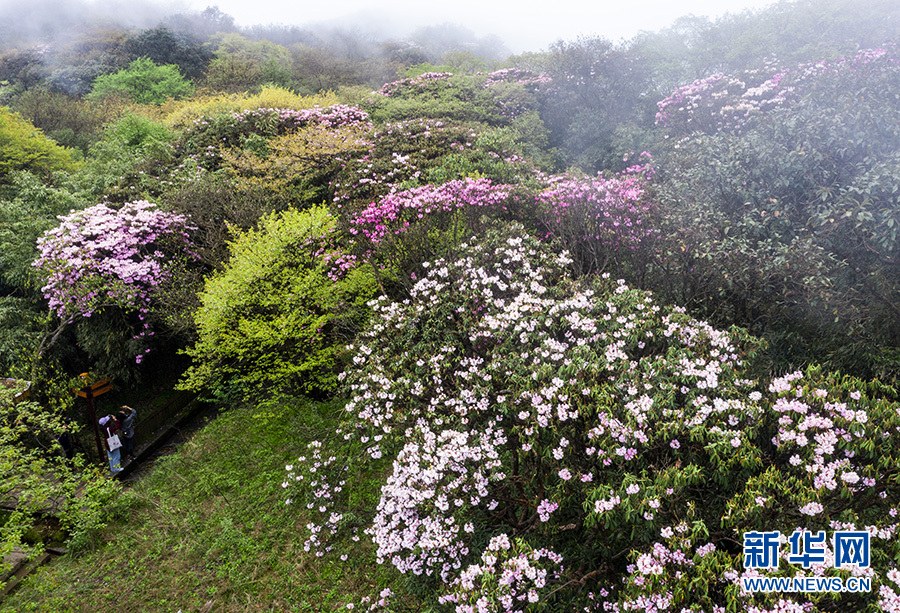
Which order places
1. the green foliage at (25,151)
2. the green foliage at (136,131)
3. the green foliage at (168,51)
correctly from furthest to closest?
the green foliage at (168,51) < the green foliage at (136,131) < the green foliage at (25,151)

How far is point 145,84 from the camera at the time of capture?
3306 centimetres

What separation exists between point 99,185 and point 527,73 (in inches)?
703

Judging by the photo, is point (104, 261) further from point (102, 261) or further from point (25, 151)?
point (25, 151)

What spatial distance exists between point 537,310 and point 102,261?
1186 centimetres

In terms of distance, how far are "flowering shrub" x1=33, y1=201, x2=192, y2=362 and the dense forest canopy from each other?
0.33 feet

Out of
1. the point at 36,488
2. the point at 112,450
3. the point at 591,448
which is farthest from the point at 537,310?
the point at 112,450

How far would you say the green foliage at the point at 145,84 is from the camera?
1260 inches

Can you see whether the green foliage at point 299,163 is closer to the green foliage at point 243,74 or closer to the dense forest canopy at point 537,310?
the dense forest canopy at point 537,310

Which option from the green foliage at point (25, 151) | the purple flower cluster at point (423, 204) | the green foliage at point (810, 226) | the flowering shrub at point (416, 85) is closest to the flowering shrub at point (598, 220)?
the green foliage at point (810, 226)

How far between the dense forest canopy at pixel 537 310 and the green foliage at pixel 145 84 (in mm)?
16274

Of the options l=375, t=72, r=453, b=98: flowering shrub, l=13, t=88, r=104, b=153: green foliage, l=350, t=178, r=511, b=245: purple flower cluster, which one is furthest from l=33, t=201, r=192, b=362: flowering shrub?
l=13, t=88, r=104, b=153: green foliage

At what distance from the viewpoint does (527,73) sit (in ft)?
65.5

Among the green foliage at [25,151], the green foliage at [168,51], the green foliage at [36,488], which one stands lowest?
the green foliage at [36,488]

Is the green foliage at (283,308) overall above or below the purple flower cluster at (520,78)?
below
